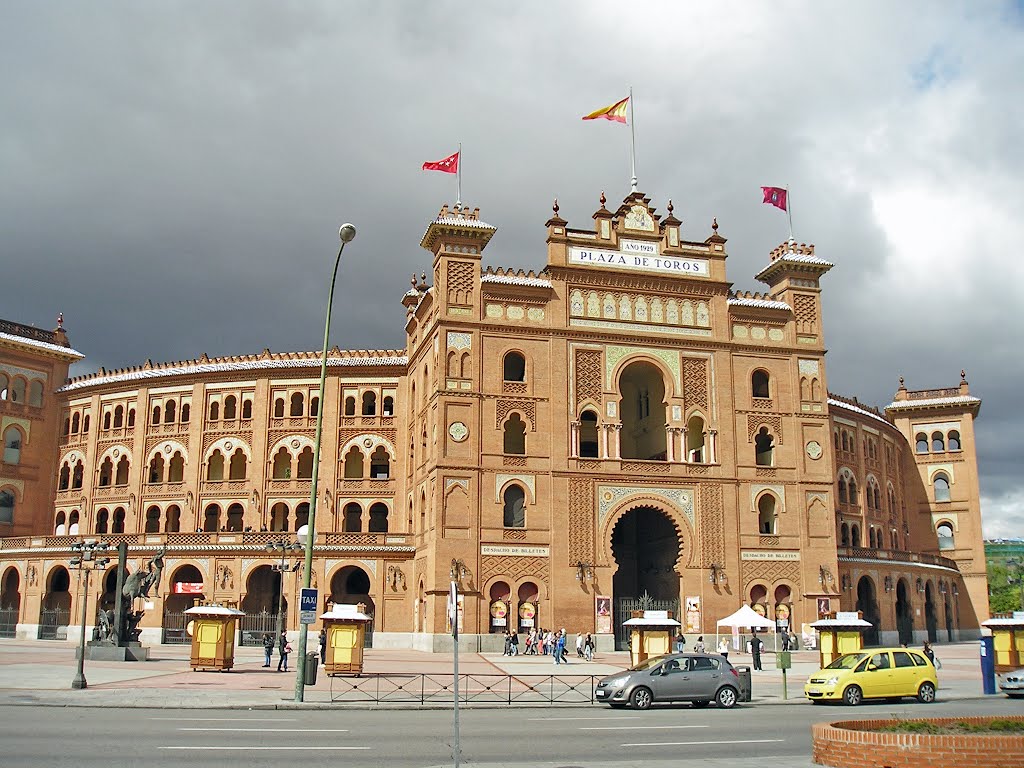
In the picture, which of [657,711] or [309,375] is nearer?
[657,711]

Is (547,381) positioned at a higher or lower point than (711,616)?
higher

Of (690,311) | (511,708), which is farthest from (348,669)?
(690,311)

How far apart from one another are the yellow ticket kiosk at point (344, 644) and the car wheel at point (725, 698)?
12.3 m

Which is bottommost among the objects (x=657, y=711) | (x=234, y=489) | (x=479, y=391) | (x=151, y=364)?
(x=657, y=711)

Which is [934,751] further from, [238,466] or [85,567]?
[238,466]

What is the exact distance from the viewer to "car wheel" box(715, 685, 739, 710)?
25.8m

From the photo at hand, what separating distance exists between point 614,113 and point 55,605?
141 ft

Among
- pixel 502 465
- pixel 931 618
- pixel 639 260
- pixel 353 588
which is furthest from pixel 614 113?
pixel 931 618

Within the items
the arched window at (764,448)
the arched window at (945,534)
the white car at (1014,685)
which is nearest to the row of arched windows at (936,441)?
the arched window at (945,534)

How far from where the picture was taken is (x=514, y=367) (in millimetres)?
52781

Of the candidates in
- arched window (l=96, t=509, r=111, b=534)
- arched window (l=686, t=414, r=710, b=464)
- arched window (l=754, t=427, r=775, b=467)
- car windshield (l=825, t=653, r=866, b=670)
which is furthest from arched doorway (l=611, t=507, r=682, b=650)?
arched window (l=96, t=509, r=111, b=534)

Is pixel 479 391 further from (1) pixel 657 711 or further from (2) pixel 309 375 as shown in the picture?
(1) pixel 657 711

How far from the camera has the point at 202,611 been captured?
35281 millimetres

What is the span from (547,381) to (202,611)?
2205cm
